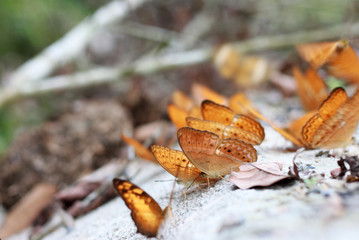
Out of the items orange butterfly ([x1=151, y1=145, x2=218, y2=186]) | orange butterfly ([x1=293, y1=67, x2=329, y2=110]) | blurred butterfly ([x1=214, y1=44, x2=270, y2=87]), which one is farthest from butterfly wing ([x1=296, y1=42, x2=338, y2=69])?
blurred butterfly ([x1=214, y1=44, x2=270, y2=87])

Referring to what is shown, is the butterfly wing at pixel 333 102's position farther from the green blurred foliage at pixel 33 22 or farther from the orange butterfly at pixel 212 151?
the green blurred foliage at pixel 33 22

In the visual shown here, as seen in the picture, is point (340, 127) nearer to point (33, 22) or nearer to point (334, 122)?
point (334, 122)

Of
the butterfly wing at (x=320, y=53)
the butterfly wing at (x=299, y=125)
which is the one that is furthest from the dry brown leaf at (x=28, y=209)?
the butterfly wing at (x=320, y=53)

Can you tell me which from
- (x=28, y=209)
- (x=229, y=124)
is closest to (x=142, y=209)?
(x=229, y=124)

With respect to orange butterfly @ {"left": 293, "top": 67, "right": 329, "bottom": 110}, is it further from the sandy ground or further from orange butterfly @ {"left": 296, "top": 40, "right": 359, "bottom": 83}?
the sandy ground

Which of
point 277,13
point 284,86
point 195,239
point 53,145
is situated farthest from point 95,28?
point 195,239

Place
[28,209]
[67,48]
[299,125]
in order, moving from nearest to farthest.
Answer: [299,125], [28,209], [67,48]

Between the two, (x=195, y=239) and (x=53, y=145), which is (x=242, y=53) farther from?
(x=195, y=239)
